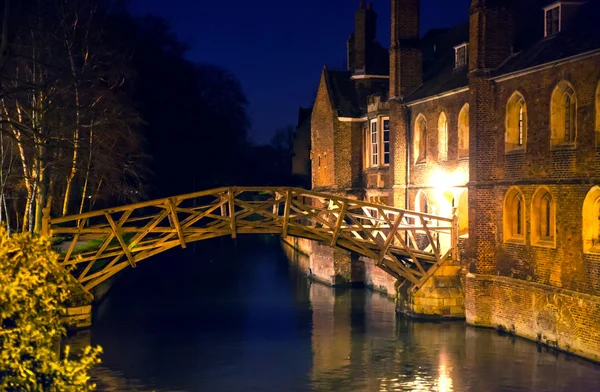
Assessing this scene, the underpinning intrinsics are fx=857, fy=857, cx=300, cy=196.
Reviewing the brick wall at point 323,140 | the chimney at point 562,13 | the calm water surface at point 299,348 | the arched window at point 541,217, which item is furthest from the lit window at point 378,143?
the arched window at point 541,217

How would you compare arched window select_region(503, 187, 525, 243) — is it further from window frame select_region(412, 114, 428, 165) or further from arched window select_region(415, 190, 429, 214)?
window frame select_region(412, 114, 428, 165)

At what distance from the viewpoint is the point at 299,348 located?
2328 cm

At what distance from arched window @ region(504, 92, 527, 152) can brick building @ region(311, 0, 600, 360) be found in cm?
4

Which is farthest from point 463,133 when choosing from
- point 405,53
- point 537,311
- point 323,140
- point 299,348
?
point 323,140

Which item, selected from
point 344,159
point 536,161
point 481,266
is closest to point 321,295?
point 344,159

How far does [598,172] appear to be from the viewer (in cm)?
2011

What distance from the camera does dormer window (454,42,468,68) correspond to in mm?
29444

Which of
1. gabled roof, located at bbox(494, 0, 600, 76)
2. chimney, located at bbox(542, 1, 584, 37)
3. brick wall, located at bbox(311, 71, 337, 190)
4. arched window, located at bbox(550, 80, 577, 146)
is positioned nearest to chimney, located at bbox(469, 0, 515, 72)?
gabled roof, located at bbox(494, 0, 600, 76)

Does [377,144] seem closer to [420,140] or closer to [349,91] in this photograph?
[420,140]

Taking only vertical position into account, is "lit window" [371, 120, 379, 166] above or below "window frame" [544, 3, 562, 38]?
below

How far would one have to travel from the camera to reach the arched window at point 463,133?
91.5 ft

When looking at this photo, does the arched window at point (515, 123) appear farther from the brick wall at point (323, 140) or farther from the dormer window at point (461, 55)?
the brick wall at point (323, 140)

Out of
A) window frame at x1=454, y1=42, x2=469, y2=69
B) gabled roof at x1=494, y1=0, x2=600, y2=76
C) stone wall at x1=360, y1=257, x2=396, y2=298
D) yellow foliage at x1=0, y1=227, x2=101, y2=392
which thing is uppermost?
window frame at x1=454, y1=42, x2=469, y2=69

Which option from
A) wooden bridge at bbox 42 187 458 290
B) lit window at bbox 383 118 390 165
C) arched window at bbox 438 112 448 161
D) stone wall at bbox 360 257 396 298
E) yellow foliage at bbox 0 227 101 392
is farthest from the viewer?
lit window at bbox 383 118 390 165
